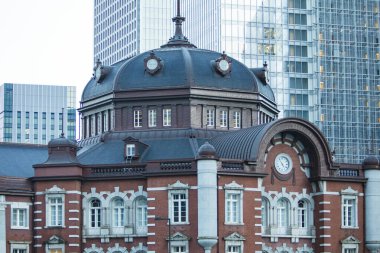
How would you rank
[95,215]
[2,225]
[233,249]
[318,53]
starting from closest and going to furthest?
[233,249]
[2,225]
[95,215]
[318,53]

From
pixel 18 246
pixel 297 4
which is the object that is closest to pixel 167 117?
pixel 18 246

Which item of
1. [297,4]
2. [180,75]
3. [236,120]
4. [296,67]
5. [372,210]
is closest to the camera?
[372,210]

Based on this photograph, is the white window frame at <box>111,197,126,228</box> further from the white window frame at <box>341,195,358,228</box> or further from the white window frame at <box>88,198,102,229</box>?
the white window frame at <box>341,195,358,228</box>

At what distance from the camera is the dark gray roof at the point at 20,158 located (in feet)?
340

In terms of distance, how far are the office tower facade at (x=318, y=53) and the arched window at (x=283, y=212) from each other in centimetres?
8300

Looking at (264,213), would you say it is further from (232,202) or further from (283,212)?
(232,202)

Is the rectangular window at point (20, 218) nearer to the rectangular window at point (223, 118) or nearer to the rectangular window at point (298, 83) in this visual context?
the rectangular window at point (223, 118)

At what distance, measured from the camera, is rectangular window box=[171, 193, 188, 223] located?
9588 cm

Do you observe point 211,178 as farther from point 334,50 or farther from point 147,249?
point 334,50

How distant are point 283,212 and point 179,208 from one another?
9.52 m

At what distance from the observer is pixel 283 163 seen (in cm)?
10131

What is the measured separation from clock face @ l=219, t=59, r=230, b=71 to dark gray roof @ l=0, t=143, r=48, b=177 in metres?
17.0

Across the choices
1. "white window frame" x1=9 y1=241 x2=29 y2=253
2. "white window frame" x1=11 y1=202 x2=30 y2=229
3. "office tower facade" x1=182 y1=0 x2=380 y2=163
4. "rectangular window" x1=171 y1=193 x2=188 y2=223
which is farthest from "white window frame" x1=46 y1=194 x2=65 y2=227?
"office tower facade" x1=182 y1=0 x2=380 y2=163

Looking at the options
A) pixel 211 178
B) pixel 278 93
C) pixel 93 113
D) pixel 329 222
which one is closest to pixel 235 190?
pixel 211 178
